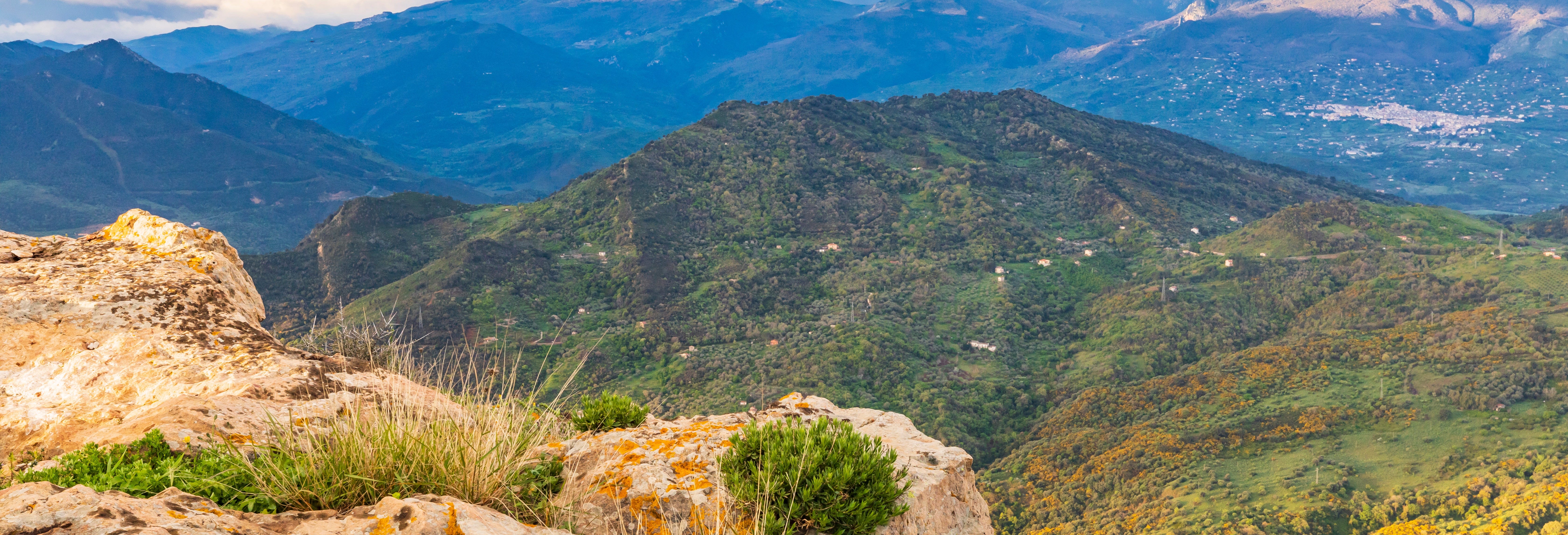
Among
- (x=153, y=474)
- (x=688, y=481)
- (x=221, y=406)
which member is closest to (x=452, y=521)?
(x=153, y=474)

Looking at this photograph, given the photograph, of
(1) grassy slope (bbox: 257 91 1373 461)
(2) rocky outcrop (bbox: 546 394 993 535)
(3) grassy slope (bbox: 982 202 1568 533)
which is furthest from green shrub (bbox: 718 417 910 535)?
(1) grassy slope (bbox: 257 91 1373 461)

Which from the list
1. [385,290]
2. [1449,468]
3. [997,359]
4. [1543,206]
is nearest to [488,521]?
[1449,468]

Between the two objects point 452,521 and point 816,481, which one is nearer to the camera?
point 452,521

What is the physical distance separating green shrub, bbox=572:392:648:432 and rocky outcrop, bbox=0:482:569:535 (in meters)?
2.87

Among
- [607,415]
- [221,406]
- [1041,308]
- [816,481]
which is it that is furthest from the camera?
[1041,308]

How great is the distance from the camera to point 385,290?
67250 mm

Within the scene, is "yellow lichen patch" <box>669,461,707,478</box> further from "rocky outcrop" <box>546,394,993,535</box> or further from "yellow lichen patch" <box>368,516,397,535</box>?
"yellow lichen patch" <box>368,516,397,535</box>

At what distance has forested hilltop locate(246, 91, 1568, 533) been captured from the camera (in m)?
38.5

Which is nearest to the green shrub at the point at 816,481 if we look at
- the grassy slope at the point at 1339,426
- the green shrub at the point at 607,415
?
the green shrub at the point at 607,415

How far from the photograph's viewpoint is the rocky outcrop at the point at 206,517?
3.56m

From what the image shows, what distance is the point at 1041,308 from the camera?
230 ft

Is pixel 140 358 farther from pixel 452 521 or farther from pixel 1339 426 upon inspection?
pixel 1339 426

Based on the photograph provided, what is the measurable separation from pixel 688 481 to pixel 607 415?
72.9 inches

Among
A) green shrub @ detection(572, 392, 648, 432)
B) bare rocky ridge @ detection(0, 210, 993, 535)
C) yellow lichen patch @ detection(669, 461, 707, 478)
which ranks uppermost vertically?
bare rocky ridge @ detection(0, 210, 993, 535)
